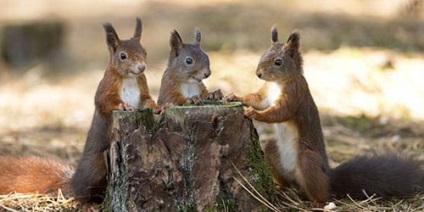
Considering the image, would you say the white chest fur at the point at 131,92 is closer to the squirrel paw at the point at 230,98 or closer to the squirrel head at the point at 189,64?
the squirrel head at the point at 189,64

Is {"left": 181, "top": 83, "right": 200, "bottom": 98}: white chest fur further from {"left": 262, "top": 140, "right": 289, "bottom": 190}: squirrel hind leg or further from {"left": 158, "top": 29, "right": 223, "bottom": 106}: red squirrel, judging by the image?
{"left": 262, "top": 140, "right": 289, "bottom": 190}: squirrel hind leg

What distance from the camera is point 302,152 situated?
3.96 m

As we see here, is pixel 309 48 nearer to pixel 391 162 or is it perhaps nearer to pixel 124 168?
pixel 391 162

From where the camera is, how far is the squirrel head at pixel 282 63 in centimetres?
406

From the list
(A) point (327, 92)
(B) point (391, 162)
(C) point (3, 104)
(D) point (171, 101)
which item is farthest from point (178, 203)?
(C) point (3, 104)

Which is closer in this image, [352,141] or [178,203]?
[178,203]

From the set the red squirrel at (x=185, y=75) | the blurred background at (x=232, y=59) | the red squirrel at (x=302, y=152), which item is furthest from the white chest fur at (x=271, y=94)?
the blurred background at (x=232, y=59)

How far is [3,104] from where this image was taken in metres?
8.65

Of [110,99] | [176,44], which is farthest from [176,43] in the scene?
[110,99]

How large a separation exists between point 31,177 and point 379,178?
1.80m

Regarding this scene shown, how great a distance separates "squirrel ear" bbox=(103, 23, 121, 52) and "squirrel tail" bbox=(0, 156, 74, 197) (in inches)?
32.2

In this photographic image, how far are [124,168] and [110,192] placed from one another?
0.18m

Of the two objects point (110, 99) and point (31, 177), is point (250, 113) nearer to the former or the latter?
point (110, 99)

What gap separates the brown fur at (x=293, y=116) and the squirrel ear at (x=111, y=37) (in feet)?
1.97
